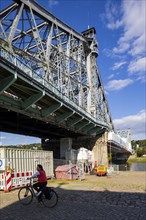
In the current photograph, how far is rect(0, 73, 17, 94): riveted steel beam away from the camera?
2155 cm

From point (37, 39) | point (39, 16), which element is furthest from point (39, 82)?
point (39, 16)

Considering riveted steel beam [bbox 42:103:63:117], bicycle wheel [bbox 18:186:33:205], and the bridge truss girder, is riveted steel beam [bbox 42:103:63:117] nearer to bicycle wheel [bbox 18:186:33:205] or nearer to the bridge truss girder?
the bridge truss girder

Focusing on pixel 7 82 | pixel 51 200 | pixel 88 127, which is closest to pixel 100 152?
pixel 88 127

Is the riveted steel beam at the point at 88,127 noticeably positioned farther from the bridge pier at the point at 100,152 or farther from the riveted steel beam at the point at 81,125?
the bridge pier at the point at 100,152

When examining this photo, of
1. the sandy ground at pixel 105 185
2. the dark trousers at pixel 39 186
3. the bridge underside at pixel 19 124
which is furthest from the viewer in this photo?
the bridge underside at pixel 19 124

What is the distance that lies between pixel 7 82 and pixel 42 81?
5.06m

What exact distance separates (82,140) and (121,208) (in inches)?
1671

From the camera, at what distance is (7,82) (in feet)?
71.5

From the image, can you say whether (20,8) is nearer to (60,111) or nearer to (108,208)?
(60,111)

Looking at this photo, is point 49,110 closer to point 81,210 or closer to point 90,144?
point 81,210

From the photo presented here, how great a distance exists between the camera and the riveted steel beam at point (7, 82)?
2155 cm

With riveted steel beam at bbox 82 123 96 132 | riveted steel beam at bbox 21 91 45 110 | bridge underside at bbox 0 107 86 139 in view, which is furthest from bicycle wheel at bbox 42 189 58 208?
riveted steel beam at bbox 82 123 96 132

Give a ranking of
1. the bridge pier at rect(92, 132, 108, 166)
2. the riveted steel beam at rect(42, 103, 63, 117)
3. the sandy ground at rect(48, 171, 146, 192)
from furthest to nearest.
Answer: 1. the bridge pier at rect(92, 132, 108, 166)
2. the riveted steel beam at rect(42, 103, 63, 117)
3. the sandy ground at rect(48, 171, 146, 192)

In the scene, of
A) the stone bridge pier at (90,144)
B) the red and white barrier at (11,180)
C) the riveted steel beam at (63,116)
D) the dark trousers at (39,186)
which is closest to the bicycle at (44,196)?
the dark trousers at (39,186)
